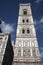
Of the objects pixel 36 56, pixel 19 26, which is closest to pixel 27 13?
pixel 19 26

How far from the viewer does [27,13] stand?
28.9 m

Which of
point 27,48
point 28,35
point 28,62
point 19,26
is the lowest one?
point 28,62

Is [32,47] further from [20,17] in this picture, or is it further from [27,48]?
[20,17]

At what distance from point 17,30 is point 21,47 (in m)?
4.01

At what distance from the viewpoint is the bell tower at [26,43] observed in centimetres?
1984

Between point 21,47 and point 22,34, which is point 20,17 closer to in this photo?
point 22,34

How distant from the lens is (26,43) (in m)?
22.3

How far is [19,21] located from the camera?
87.3ft

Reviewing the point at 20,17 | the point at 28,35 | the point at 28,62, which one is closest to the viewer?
the point at 28,62

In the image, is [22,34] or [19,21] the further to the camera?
[19,21]

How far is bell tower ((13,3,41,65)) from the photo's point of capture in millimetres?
19844

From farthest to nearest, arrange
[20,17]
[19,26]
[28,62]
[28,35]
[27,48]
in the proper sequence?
[20,17]
[19,26]
[28,35]
[27,48]
[28,62]

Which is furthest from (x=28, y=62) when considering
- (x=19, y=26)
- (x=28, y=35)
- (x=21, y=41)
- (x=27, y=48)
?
(x=19, y=26)

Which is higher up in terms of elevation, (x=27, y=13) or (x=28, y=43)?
(x=27, y=13)
